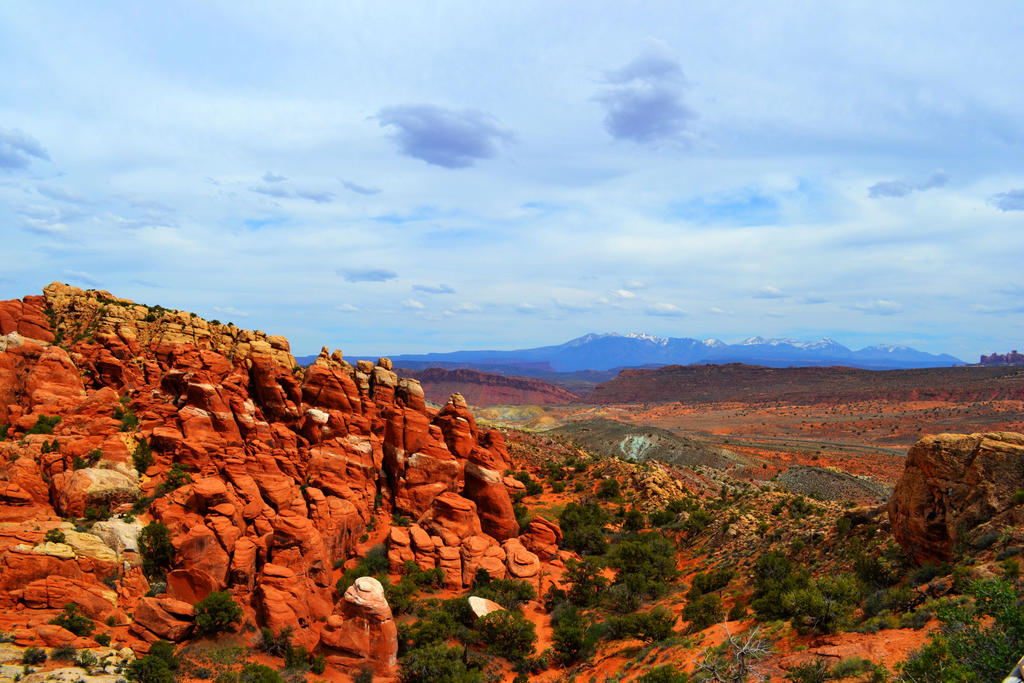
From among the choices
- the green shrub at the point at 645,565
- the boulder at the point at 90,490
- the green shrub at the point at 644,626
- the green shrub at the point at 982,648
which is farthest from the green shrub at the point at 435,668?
the boulder at the point at 90,490

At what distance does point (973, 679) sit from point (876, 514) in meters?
Answer: 20.3

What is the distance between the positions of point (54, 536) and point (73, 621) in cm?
427

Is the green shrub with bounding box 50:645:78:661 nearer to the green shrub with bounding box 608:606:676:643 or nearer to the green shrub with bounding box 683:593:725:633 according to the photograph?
the green shrub with bounding box 608:606:676:643

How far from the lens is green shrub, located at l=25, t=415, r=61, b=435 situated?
28.5 metres

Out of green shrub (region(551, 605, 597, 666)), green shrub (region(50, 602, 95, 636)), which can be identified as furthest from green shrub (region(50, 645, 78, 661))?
green shrub (region(551, 605, 597, 666))

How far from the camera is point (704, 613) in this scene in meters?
24.7

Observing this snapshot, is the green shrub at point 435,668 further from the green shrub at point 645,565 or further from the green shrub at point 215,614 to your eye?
the green shrub at point 645,565

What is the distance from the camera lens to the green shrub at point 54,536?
22.1m

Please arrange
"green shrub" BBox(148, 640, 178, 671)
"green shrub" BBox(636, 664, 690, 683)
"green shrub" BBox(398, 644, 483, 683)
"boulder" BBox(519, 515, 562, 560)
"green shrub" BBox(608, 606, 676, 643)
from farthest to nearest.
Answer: "boulder" BBox(519, 515, 562, 560) < "green shrub" BBox(608, 606, 676, 643) < "green shrub" BBox(398, 644, 483, 683) < "green shrub" BBox(148, 640, 178, 671) < "green shrub" BBox(636, 664, 690, 683)

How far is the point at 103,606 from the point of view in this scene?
70.9 feet

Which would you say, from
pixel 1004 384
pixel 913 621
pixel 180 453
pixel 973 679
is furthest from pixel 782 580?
pixel 1004 384

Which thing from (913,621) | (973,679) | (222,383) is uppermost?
(222,383)

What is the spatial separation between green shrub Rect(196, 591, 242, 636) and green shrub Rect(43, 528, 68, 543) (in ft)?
21.4

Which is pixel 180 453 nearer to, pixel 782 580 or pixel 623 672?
pixel 623 672
